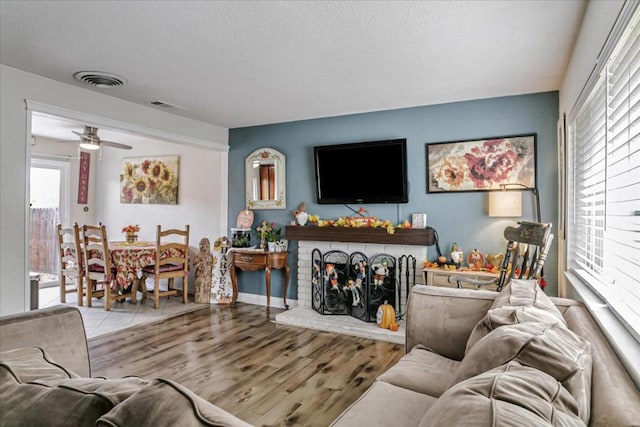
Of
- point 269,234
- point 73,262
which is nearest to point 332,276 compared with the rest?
point 269,234

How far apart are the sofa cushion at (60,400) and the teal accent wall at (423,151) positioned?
12.3ft

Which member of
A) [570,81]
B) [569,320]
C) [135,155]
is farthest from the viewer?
[135,155]

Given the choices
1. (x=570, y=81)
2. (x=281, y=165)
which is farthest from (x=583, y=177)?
(x=281, y=165)

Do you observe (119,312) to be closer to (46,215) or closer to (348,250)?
(348,250)

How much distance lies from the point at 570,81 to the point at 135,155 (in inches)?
243

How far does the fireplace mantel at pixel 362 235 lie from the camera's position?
4117mm

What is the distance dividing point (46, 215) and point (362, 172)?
554cm

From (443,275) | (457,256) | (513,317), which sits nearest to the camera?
(513,317)

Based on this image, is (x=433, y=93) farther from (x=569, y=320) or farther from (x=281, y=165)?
(x=569, y=320)

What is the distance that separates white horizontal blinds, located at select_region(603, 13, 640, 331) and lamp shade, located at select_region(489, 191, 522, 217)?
184 centimetres

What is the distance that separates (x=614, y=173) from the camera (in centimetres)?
174

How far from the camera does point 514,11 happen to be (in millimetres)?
2258

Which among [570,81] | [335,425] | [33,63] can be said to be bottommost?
[335,425]

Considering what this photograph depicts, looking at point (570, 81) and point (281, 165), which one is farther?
point (281, 165)
